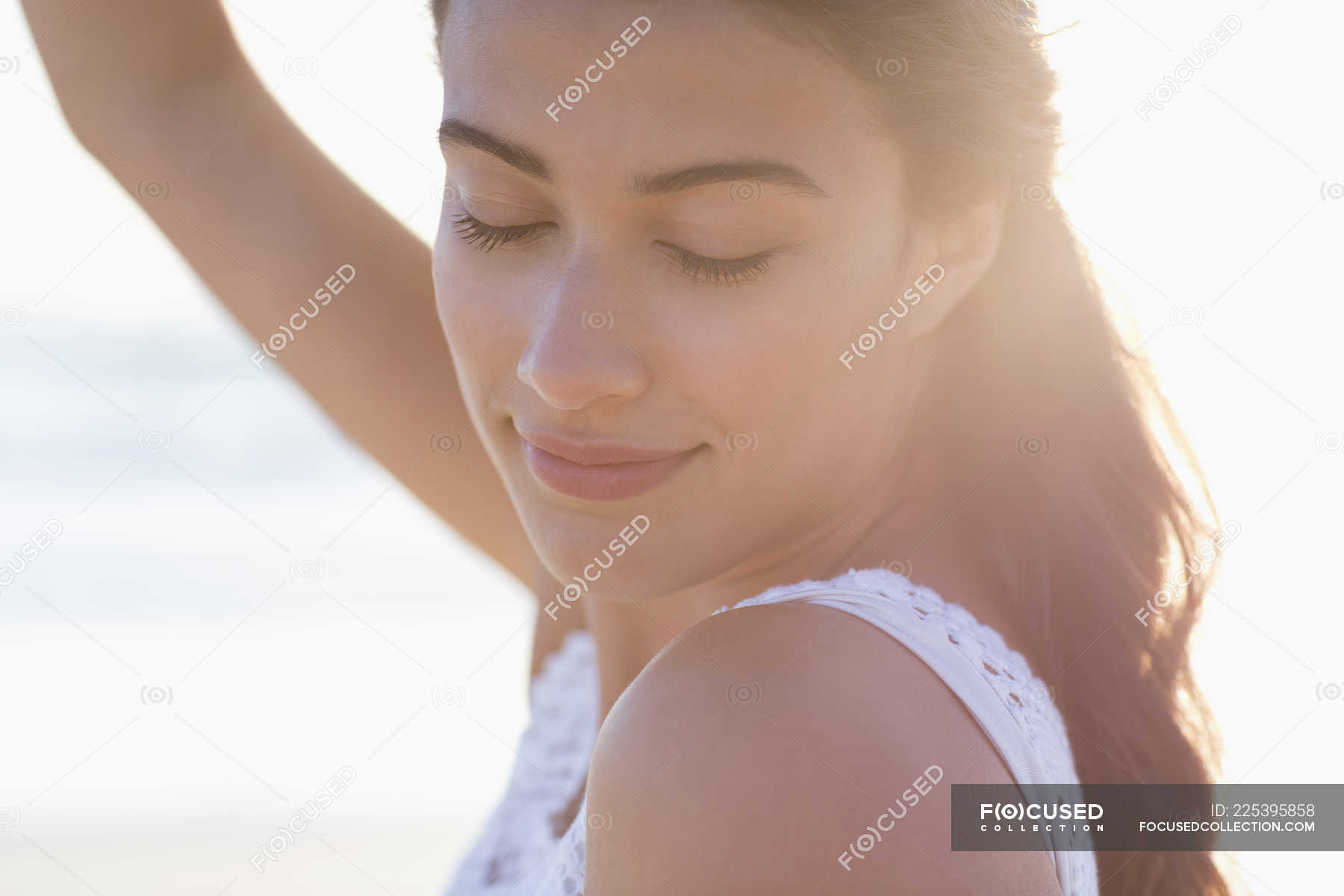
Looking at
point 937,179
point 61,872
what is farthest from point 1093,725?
point 61,872

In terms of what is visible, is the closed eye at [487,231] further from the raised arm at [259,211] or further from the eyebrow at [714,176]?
the raised arm at [259,211]

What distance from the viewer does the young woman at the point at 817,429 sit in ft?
3.42

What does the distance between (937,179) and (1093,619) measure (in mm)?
625

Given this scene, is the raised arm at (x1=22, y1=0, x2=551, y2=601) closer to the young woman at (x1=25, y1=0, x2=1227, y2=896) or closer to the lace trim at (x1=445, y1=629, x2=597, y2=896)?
the lace trim at (x1=445, y1=629, x2=597, y2=896)

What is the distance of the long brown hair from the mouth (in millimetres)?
427

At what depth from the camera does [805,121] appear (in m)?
1.24

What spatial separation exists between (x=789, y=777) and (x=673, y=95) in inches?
28.2

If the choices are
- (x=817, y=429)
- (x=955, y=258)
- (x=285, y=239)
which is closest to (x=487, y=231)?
(x=817, y=429)

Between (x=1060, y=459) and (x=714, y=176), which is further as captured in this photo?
(x=1060, y=459)

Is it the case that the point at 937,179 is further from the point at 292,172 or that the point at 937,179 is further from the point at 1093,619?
the point at 292,172

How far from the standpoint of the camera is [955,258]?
4.75ft

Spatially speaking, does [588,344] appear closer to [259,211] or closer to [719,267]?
[719,267]

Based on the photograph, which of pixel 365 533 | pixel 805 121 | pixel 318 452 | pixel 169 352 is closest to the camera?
pixel 805 121

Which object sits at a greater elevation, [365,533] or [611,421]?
[611,421]
